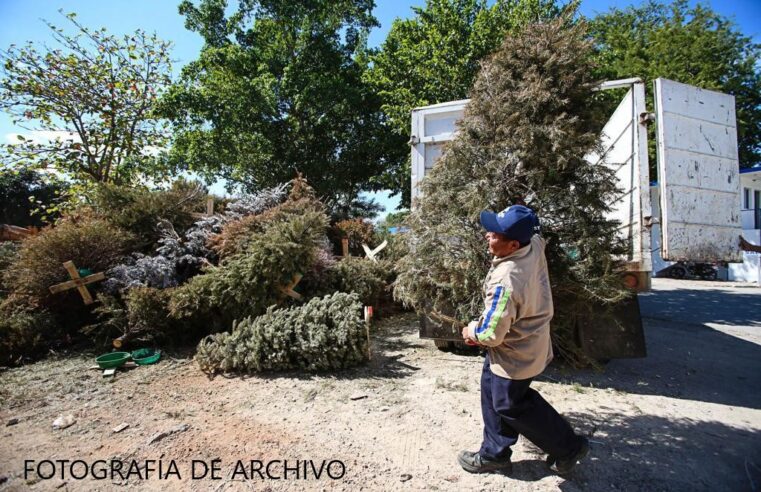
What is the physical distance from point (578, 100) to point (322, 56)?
12844 mm

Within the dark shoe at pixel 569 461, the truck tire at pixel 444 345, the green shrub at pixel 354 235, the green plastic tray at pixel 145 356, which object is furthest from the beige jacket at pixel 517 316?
the green shrub at pixel 354 235

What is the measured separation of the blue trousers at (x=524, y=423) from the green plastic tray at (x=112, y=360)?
4221 mm

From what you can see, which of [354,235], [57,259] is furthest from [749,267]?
[57,259]

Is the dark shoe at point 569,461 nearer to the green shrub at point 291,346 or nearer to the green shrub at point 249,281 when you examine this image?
the green shrub at point 291,346

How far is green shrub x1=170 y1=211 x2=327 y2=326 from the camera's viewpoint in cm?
498

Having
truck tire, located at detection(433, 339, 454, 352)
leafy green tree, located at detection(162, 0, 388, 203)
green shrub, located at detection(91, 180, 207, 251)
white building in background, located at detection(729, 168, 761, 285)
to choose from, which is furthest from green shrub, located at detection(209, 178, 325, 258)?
white building in background, located at detection(729, 168, 761, 285)

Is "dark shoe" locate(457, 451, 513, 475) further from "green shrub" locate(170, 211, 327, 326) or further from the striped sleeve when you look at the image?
"green shrub" locate(170, 211, 327, 326)

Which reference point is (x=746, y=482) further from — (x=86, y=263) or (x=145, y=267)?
(x=86, y=263)

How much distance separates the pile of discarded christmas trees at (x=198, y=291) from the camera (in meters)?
4.15

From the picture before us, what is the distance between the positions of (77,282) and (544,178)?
6.11 m

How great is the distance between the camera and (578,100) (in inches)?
142

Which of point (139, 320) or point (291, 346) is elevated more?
point (139, 320)

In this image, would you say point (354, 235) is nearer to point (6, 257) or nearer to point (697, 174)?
point (6, 257)

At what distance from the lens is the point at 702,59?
13.4 metres
